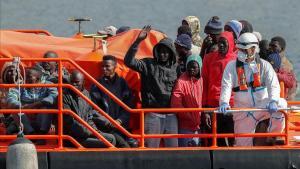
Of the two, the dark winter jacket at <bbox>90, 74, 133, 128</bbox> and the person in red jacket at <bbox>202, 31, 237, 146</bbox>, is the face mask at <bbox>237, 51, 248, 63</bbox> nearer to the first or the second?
the person in red jacket at <bbox>202, 31, 237, 146</bbox>

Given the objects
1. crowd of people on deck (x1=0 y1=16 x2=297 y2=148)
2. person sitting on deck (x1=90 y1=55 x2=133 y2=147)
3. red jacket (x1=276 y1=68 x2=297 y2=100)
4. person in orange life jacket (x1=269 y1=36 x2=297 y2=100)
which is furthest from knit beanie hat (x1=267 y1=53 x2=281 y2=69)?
person sitting on deck (x1=90 y1=55 x2=133 y2=147)

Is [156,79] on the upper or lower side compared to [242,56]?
lower

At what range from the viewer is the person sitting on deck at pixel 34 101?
15.2m

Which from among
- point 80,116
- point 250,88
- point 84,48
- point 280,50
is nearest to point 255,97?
point 250,88

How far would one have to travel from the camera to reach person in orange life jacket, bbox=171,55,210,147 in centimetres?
1527

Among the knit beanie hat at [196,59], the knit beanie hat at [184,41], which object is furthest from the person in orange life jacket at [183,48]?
the knit beanie hat at [196,59]

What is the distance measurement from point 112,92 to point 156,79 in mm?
465

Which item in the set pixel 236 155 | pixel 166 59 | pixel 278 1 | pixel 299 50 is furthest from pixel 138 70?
pixel 278 1

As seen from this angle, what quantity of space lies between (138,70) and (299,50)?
1433 cm

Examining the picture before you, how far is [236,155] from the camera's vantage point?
15289mm

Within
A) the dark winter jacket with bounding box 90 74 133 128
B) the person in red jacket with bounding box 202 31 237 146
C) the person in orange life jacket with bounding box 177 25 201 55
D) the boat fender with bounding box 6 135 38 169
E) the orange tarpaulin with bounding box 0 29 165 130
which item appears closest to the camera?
the boat fender with bounding box 6 135 38 169

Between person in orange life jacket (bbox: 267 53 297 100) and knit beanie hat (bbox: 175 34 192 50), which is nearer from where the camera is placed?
knit beanie hat (bbox: 175 34 192 50)

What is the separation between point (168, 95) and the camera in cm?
1538

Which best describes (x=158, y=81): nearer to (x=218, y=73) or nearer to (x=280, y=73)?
(x=218, y=73)
